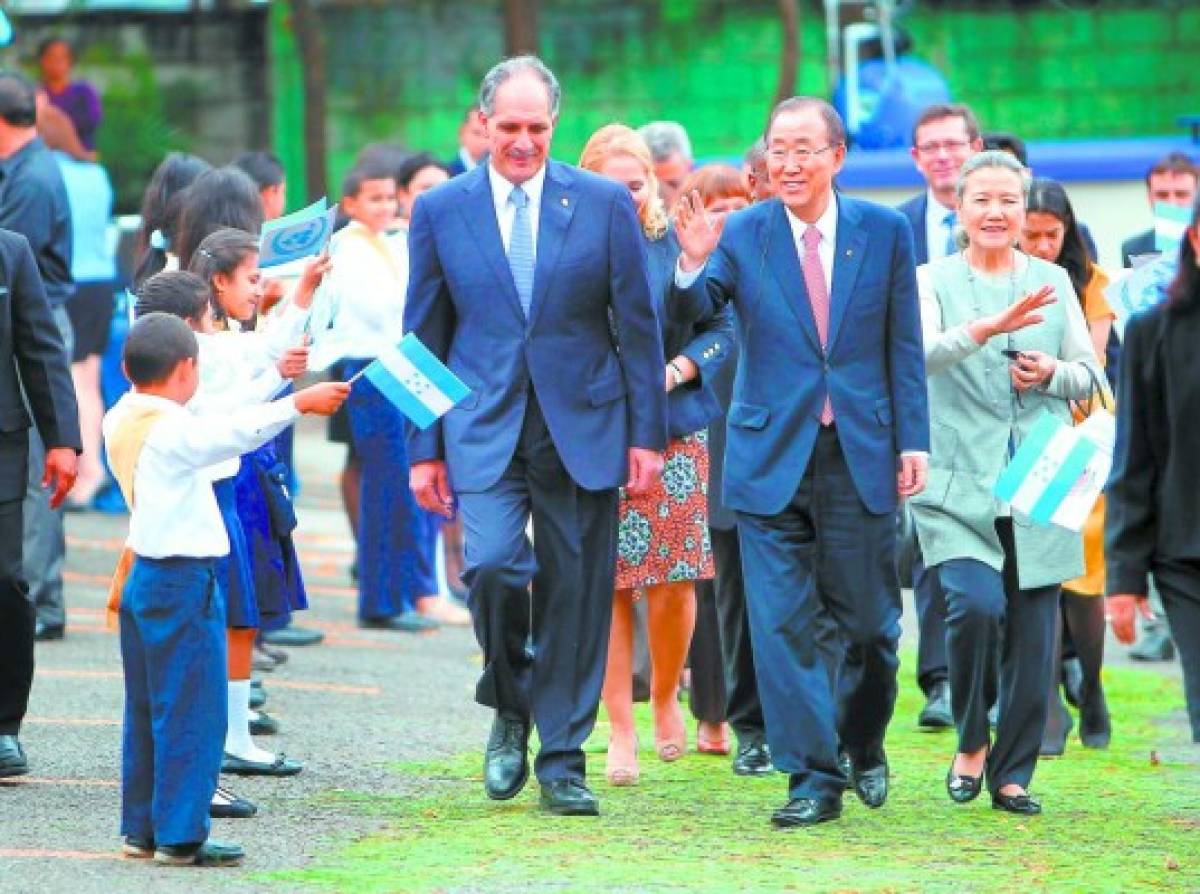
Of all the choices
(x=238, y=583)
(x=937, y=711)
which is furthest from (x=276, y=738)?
(x=937, y=711)

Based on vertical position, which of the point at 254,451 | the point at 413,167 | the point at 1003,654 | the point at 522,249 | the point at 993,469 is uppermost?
the point at 413,167

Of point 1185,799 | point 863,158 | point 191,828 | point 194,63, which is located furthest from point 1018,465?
point 194,63

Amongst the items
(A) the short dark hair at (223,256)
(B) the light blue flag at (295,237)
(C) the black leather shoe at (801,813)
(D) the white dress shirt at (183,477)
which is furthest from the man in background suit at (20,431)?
(C) the black leather shoe at (801,813)

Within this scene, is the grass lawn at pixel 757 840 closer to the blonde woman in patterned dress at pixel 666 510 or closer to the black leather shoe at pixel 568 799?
the black leather shoe at pixel 568 799

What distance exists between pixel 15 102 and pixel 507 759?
16.2 feet

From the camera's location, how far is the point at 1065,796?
9961mm

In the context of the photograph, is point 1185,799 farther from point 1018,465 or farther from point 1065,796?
point 1018,465

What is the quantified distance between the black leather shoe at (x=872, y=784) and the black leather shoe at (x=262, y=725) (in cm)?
242

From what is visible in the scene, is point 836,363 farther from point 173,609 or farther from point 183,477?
point 173,609

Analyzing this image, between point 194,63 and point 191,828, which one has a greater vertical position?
point 194,63

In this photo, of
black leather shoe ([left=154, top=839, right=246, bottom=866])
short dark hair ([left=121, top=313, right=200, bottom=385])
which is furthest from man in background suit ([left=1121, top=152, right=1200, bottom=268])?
black leather shoe ([left=154, top=839, right=246, bottom=866])

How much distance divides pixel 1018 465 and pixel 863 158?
8666mm

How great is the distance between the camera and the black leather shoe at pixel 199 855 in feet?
27.4

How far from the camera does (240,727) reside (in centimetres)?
999
